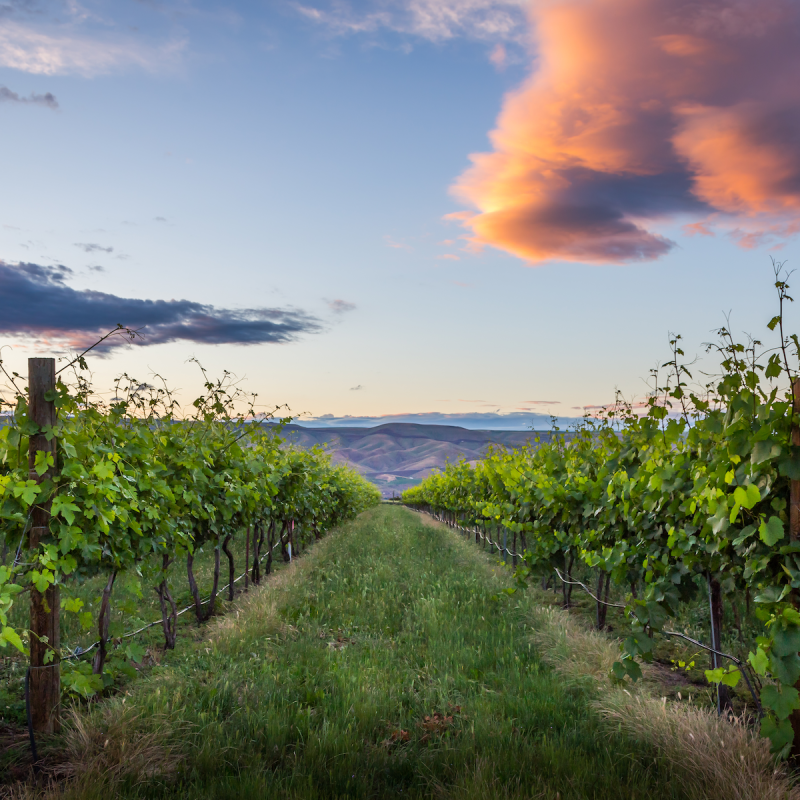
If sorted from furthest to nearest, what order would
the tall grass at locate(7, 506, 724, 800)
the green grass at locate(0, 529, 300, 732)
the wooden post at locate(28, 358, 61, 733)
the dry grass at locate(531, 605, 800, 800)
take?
the green grass at locate(0, 529, 300, 732)
the wooden post at locate(28, 358, 61, 733)
the tall grass at locate(7, 506, 724, 800)
the dry grass at locate(531, 605, 800, 800)

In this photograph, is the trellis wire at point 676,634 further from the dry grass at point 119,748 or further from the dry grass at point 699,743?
the dry grass at point 119,748

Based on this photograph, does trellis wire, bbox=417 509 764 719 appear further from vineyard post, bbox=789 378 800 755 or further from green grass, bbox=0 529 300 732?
green grass, bbox=0 529 300 732

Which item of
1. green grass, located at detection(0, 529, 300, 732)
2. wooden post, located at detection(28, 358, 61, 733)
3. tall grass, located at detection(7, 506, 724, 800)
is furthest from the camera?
green grass, located at detection(0, 529, 300, 732)

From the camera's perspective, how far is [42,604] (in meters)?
4.20

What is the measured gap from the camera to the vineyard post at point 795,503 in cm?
351

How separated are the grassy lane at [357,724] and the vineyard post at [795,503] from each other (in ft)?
3.10

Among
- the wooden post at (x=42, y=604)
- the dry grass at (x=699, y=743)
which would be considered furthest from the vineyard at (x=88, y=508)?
the dry grass at (x=699, y=743)

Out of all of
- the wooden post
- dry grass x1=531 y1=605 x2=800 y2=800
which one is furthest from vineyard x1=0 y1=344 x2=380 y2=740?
dry grass x1=531 y1=605 x2=800 y2=800

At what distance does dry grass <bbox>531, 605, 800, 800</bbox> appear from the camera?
324 centimetres

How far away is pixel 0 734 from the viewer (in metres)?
4.29

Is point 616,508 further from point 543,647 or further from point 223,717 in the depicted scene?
point 223,717

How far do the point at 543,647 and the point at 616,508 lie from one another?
182 cm

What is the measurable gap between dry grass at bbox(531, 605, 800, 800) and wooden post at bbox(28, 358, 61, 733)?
4.35 metres

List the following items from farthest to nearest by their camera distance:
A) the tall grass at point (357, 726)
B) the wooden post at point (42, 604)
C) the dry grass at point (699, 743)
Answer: the wooden post at point (42, 604) → the tall grass at point (357, 726) → the dry grass at point (699, 743)
